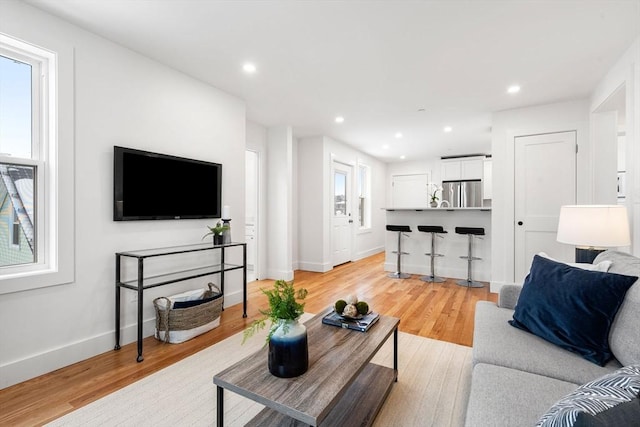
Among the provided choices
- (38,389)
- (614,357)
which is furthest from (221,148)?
(614,357)

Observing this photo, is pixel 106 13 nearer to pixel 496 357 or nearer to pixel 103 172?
pixel 103 172

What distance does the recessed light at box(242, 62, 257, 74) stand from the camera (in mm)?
2869

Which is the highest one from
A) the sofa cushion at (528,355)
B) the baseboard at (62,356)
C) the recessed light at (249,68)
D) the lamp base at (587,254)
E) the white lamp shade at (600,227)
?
the recessed light at (249,68)

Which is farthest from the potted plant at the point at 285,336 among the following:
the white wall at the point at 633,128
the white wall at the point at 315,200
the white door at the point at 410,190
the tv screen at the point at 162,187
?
the white door at the point at 410,190

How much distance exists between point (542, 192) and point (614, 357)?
3.16 meters

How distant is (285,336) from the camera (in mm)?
1278

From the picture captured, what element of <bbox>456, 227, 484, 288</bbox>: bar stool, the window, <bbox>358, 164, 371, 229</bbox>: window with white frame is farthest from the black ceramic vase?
<bbox>358, 164, 371, 229</bbox>: window with white frame

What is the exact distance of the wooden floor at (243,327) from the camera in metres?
1.80

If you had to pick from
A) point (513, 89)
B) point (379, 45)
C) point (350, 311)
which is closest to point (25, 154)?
point (350, 311)

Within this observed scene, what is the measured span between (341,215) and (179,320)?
13.4 ft

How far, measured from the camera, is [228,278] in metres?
3.52

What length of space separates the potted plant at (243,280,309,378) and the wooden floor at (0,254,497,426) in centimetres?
138

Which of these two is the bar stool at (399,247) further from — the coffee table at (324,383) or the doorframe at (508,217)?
the coffee table at (324,383)

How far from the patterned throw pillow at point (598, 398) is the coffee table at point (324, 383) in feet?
2.27
